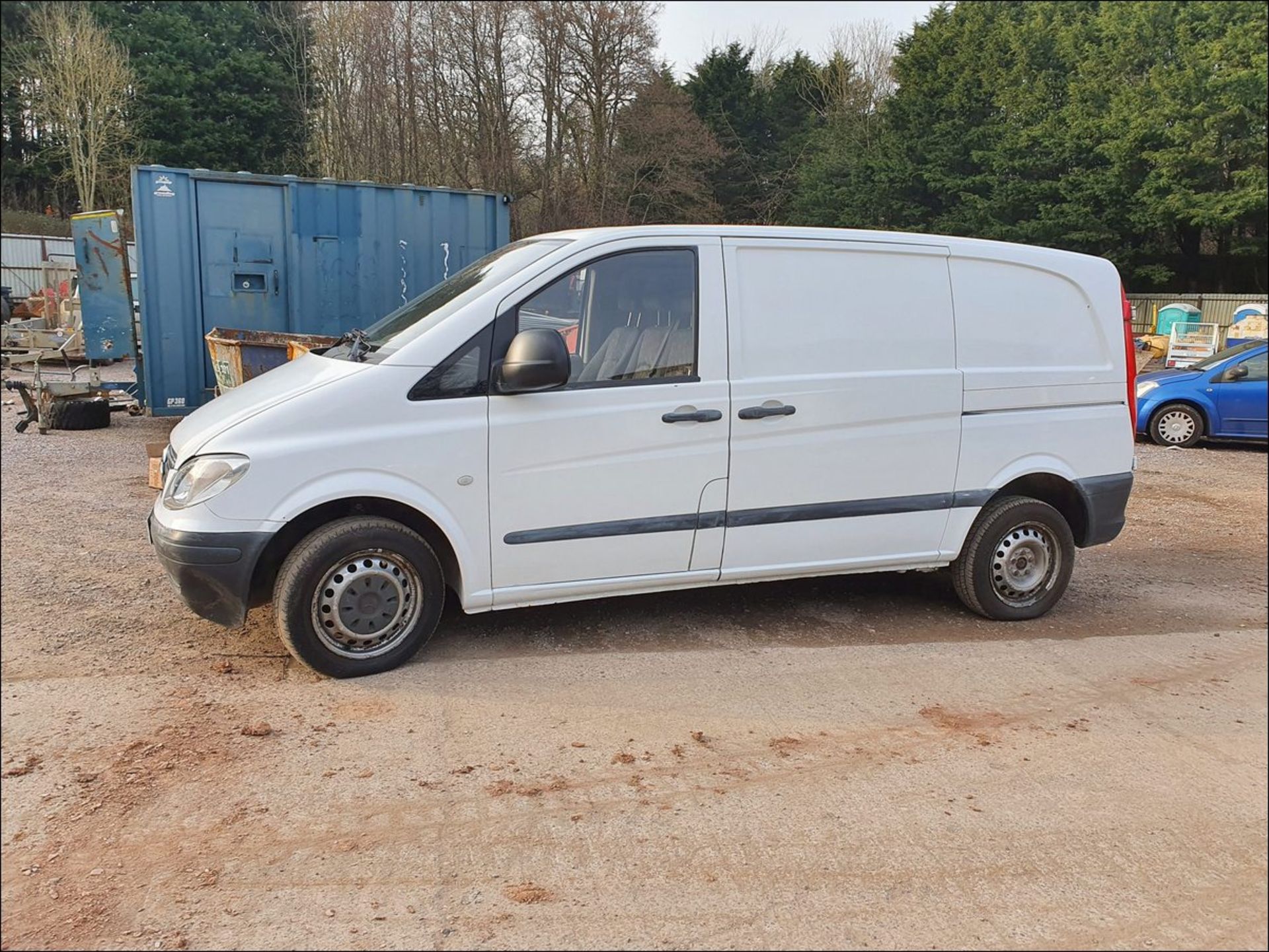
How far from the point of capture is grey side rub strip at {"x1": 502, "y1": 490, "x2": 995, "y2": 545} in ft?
15.2

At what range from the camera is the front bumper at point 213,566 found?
421cm

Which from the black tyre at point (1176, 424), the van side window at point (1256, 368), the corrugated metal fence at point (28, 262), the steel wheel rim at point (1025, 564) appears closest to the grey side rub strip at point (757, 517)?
the steel wheel rim at point (1025, 564)

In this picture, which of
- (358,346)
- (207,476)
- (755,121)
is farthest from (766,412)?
(755,121)

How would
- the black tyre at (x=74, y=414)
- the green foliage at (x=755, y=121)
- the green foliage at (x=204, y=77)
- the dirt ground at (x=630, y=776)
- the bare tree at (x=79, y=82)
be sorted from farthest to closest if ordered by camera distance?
the green foliage at (x=755, y=121) < the black tyre at (x=74, y=414) < the green foliage at (x=204, y=77) < the dirt ground at (x=630, y=776) < the bare tree at (x=79, y=82)

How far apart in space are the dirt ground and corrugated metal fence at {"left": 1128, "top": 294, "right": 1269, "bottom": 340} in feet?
95.6

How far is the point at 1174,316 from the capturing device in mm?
26953

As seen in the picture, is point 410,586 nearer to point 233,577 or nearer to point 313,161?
point 233,577

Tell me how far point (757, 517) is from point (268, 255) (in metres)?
8.94

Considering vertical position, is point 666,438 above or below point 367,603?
above

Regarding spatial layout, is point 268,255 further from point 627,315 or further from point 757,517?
point 757,517

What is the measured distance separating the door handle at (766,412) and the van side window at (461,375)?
1251 mm

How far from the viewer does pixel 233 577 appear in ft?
14.0

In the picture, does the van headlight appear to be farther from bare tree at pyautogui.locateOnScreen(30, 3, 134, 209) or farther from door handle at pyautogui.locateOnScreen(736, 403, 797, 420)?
door handle at pyautogui.locateOnScreen(736, 403, 797, 420)

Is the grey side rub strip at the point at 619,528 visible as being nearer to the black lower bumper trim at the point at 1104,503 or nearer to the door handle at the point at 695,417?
the door handle at the point at 695,417
